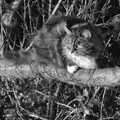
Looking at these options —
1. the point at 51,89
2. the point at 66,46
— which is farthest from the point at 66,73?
the point at 51,89

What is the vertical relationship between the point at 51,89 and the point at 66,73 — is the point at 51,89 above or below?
below

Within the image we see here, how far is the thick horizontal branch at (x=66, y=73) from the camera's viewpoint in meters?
2.39

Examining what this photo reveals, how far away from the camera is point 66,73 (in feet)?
8.34

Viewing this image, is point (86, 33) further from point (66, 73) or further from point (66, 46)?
point (66, 73)

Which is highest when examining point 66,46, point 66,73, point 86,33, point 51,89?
point 86,33

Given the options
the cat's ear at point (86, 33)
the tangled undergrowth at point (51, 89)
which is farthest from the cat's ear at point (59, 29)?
the tangled undergrowth at point (51, 89)

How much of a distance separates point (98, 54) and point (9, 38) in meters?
1.25

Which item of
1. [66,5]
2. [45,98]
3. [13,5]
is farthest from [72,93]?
[13,5]

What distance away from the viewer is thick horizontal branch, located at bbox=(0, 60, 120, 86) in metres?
2.39

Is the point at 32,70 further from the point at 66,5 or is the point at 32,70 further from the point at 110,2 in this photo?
the point at 110,2

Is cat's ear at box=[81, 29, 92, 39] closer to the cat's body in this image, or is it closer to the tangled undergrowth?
the cat's body

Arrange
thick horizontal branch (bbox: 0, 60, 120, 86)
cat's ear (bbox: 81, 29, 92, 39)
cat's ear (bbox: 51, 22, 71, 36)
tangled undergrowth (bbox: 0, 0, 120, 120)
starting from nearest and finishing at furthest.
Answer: thick horizontal branch (bbox: 0, 60, 120, 86) < cat's ear (bbox: 81, 29, 92, 39) < cat's ear (bbox: 51, 22, 71, 36) < tangled undergrowth (bbox: 0, 0, 120, 120)

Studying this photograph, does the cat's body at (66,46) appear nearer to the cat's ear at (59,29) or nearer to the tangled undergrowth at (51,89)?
the cat's ear at (59,29)

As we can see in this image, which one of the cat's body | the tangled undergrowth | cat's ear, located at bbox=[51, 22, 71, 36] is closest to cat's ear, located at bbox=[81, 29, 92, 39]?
the cat's body
